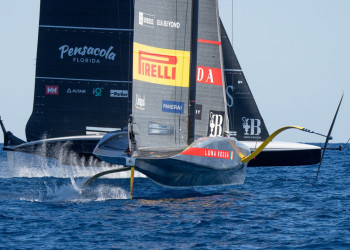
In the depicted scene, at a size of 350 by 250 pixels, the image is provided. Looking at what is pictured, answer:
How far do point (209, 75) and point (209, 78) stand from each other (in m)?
0.08

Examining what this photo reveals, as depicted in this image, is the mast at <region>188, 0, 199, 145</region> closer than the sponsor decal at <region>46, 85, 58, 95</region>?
Yes

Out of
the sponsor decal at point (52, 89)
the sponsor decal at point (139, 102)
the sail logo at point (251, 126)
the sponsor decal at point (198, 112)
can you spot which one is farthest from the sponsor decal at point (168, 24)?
the sponsor decal at point (52, 89)

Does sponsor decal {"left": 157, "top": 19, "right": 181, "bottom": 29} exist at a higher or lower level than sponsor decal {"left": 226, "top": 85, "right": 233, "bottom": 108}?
higher

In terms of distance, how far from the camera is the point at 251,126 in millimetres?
23031

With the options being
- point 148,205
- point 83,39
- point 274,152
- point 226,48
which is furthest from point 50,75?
point 148,205

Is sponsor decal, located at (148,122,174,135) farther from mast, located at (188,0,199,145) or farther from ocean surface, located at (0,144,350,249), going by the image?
ocean surface, located at (0,144,350,249)

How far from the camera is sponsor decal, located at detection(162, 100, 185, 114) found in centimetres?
1678

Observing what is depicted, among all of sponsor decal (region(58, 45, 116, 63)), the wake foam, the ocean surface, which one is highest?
sponsor decal (region(58, 45, 116, 63))

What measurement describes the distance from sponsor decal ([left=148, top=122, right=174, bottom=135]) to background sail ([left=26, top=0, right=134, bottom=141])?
760cm

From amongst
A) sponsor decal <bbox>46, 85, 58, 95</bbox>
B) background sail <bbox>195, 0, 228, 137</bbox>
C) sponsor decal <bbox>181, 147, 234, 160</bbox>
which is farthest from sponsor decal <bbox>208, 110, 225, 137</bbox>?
sponsor decal <bbox>46, 85, 58, 95</bbox>

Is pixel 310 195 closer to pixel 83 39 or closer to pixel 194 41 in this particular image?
pixel 194 41

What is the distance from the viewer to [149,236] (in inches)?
469

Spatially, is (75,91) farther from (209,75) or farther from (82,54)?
(209,75)

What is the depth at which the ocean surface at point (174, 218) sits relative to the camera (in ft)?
38.0
